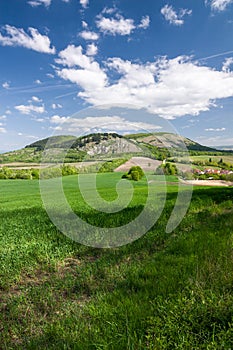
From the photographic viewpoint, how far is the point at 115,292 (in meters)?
4.22

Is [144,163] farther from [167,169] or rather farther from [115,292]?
[115,292]

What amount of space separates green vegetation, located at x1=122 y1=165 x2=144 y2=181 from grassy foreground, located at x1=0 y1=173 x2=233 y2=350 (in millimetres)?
A: 29613

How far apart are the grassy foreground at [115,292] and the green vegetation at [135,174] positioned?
2961 centimetres

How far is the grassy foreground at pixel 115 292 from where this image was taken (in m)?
2.84

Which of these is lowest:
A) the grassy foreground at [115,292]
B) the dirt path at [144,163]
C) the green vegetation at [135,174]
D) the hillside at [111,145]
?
the grassy foreground at [115,292]

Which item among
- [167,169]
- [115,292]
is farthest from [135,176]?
[115,292]

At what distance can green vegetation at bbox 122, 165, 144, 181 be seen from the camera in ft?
125

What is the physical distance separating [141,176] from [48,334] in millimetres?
37676

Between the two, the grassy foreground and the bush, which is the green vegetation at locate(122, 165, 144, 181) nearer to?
the bush

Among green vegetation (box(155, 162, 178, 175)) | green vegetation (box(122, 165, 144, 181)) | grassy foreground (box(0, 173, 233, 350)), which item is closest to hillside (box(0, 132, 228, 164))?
grassy foreground (box(0, 173, 233, 350))

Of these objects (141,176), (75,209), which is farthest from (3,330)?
(141,176)

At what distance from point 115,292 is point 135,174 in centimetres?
3441

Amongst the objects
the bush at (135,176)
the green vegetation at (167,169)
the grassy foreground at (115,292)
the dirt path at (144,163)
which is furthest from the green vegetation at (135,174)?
the grassy foreground at (115,292)

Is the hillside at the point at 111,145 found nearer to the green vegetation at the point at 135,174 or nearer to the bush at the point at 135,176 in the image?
the bush at the point at 135,176
